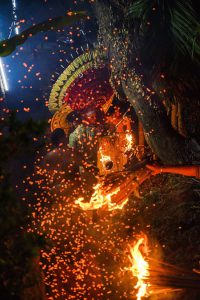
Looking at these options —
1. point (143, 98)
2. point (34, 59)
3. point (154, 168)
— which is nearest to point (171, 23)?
point (143, 98)

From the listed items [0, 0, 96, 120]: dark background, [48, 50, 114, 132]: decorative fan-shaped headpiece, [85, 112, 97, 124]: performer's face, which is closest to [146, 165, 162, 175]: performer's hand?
[48, 50, 114, 132]: decorative fan-shaped headpiece

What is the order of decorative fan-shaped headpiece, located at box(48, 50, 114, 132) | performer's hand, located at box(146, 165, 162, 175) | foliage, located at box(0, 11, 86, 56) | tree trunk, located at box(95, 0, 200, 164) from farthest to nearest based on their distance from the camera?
1. decorative fan-shaped headpiece, located at box(48, 50, 114, 132)
2. tree trunk, located at box(95, 0, 200, 164)
3. foliage, located at box(0, 11, 86, 56)
4. performer's hand, located at box(146, 165, 162, 175)

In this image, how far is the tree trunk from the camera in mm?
6996

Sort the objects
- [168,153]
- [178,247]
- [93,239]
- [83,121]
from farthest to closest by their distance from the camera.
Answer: [83,121]
[93,239]
[178,247]
[168,153]

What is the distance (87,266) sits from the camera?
28.9 ft

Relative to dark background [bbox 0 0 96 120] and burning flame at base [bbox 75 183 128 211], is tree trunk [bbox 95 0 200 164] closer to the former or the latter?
burning flame at base [bbox 75 183 128 211]

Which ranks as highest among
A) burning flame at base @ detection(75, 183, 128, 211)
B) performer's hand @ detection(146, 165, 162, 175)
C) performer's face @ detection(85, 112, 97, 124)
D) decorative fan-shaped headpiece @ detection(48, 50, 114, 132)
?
decorative fan-shaped headpiece @ detection(48, 50, 114, 132)

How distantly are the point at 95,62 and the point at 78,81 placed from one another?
833 millimetres

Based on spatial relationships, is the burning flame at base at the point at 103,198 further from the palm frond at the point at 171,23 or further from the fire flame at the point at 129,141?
the fire flame at the point at 129,141

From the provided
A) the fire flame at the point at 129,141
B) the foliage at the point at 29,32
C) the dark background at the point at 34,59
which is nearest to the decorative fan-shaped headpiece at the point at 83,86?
the fire flame at the point at 129,141

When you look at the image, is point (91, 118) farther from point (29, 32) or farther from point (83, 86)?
point (29, 32)

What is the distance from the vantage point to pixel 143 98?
24.0ft

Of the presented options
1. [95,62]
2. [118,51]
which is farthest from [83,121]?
[118,51]

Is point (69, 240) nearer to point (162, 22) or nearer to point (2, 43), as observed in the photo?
point (2, 43)
